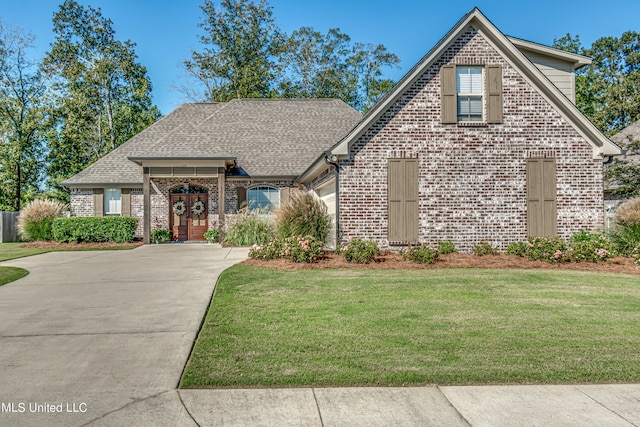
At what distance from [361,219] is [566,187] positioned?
559 centimetres

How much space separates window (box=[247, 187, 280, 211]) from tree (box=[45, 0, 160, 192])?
53.3ft

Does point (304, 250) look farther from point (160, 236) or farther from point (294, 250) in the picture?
point (160, 236)

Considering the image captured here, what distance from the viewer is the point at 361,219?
1276cm

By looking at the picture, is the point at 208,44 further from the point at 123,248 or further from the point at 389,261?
the point at 389,261

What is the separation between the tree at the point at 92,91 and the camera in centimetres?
3130

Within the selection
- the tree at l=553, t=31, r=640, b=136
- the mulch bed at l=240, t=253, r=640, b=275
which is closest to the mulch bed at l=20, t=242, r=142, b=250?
the mulch bed at l=240, t=253, r=640, b=275

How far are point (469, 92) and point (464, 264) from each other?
16.7 ft

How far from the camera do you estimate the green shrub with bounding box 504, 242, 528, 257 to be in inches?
460

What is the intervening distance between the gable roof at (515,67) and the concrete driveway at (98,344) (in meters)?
5.88

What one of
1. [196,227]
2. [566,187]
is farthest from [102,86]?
[566,187]

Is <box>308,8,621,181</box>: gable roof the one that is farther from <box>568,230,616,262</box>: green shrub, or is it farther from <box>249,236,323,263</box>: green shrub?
<box>568,230,616,262</box>: green shrub

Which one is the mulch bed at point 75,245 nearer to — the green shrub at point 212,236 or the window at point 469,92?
the green shrub at point 212,236

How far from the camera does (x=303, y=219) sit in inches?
516

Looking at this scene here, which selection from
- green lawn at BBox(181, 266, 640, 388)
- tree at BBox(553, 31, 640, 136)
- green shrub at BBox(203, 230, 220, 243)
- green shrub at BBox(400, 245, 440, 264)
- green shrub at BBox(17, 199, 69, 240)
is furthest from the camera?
tree at BBox(553, 31, 640, 136)
